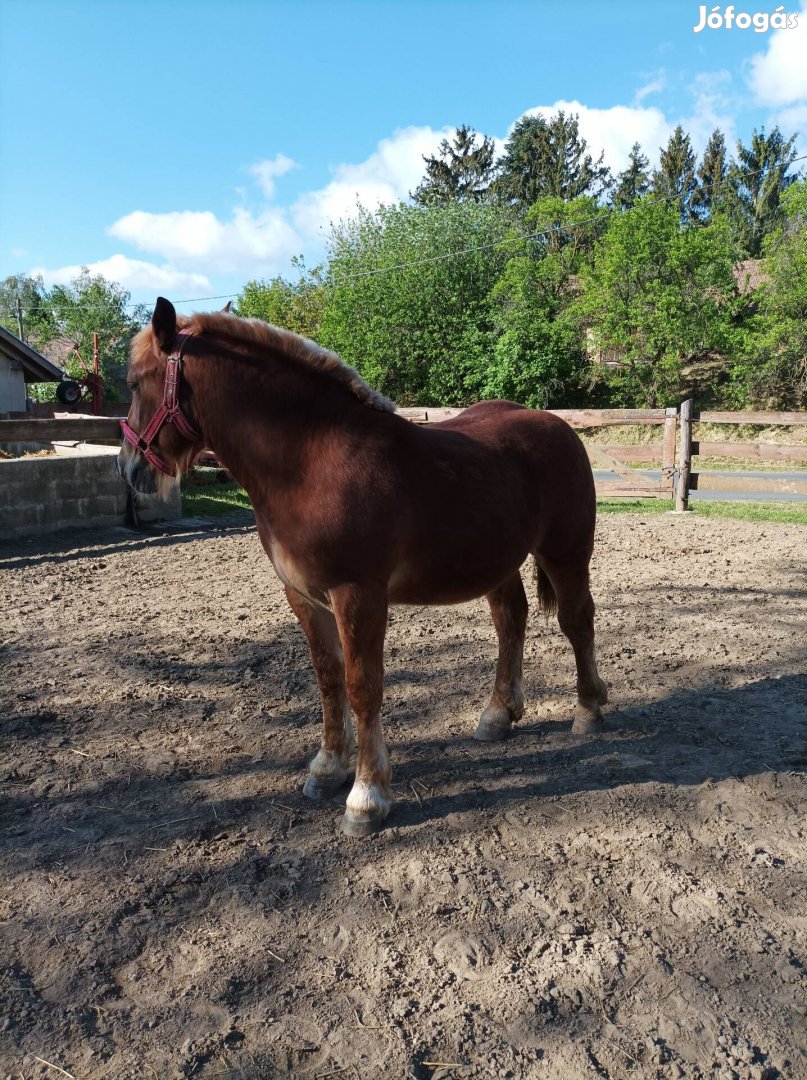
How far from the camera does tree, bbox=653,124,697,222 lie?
5569 centimetres

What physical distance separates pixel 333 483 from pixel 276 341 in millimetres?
689

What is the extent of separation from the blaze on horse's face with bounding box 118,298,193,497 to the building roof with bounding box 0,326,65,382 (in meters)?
20.2

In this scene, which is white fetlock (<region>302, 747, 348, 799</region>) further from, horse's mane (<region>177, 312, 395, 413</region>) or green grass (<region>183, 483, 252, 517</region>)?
green grass (<region>183, 483, 252, 517</region>)

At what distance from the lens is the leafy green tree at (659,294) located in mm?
29438

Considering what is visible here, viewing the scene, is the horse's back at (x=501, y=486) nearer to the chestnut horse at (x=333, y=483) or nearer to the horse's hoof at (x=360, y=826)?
the chestnut horse at (x=333, y=483)

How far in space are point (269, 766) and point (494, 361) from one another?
2809 cm

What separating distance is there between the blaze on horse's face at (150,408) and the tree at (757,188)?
51.7 metres

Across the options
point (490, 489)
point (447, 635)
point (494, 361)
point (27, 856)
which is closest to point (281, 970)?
point (27, 856)

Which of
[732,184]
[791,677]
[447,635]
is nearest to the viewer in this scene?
[791,677]

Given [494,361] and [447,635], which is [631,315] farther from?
[447,635]

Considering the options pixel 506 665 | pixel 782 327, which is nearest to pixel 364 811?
pixel 506 665

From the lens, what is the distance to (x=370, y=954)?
93.4 inches

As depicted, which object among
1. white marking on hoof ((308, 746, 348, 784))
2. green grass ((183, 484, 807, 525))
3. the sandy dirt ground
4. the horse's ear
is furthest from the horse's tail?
green grass ((183, 484, 807, 525))

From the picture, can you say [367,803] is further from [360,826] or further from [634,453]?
[634,453]
